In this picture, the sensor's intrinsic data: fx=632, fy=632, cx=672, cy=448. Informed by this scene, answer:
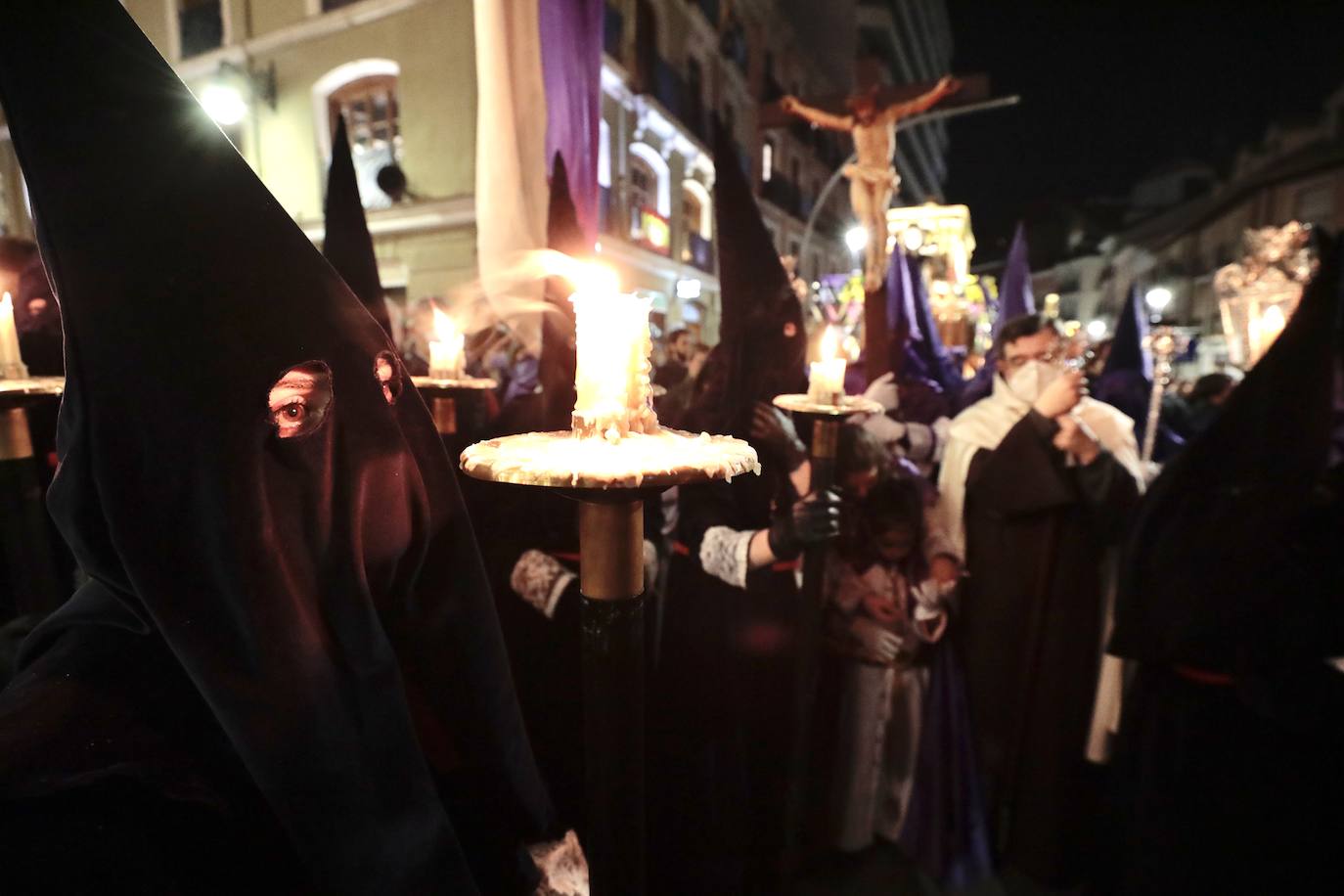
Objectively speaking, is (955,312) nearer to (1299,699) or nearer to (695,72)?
(1299,699)

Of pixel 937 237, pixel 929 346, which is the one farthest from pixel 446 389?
pixel 937 237

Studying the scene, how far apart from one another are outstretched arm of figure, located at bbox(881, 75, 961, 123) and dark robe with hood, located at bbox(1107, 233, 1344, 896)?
6.13 metres

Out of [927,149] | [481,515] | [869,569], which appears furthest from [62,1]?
[927,149]

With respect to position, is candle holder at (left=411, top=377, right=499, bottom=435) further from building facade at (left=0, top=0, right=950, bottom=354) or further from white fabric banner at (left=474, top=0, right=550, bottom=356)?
building facade at (left=0, top=0, right=950, bottom=354)

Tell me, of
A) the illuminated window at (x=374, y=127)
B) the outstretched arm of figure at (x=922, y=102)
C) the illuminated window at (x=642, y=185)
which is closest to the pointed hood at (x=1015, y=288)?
the outstretched arm of figure at (x=922, y=102)

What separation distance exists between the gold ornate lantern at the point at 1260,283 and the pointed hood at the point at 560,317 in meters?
3.92

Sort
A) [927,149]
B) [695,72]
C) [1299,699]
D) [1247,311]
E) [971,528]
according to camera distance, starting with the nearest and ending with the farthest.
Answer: [1299,699] < [971,528] < [1247,311] < [695,72] < [927,149]

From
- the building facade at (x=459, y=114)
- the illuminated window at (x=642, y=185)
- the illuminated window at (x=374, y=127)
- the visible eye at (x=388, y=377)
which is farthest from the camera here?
the illuminated window at (x=642, y=185)

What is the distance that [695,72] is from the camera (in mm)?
19484

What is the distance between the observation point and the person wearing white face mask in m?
2.88

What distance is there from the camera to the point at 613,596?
0.97m

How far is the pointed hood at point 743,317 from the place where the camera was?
2.40 m

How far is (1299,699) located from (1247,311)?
3088 millimetres

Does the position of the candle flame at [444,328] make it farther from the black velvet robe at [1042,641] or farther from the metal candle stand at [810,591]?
the black velvet robe at [1042,641]
